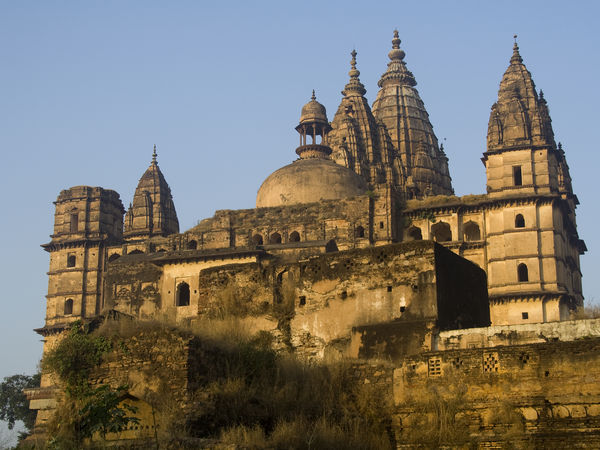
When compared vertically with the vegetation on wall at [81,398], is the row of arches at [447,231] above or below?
above

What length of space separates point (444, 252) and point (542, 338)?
2686 millimetres

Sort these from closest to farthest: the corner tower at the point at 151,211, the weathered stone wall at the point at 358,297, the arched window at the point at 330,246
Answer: the weathered stone wall at the point at 358,297, the arched window at the point at 330,246, the corner tower at the point at 151,211

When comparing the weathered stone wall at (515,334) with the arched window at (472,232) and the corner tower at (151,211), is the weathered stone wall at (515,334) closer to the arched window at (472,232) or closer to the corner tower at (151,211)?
the arched window at (472,232)

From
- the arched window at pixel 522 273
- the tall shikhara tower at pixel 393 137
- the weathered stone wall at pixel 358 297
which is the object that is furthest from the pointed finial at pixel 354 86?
the weathered stone wall at pixel 358 297

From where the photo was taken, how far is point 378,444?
1430cm

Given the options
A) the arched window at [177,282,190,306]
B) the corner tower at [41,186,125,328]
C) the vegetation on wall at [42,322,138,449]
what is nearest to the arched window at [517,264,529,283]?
the arched window at [177,282,190,306]

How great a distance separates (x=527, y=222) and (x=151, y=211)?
18722 mm

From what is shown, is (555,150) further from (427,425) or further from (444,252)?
(427,425)

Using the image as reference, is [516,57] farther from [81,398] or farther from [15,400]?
[81,398]

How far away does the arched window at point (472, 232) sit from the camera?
40.9 m

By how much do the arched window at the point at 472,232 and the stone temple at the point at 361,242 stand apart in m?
0.06

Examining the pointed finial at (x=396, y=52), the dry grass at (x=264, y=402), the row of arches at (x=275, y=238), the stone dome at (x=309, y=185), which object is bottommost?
the dry grass at (x=264, y=402)

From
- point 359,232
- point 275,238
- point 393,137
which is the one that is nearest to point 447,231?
point 359,232

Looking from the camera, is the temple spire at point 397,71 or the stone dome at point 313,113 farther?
the temple spire at point 397,71
